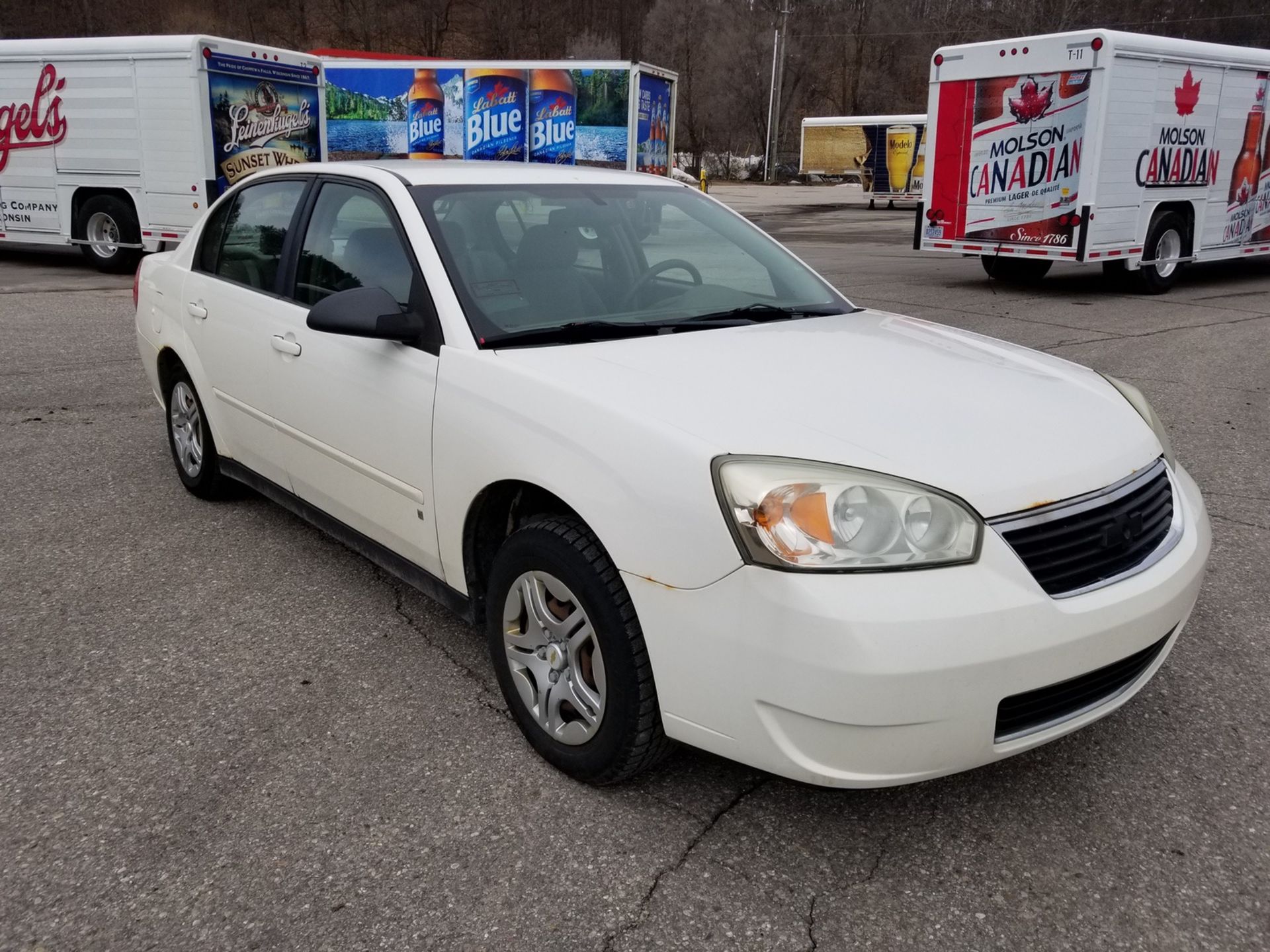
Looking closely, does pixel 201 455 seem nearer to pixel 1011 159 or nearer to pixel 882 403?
pixel 882 403

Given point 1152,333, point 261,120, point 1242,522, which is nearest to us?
point 1242,522

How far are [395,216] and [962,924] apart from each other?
104 inches

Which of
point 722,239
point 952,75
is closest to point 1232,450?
point 722,239

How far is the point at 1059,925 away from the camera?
2.29 m

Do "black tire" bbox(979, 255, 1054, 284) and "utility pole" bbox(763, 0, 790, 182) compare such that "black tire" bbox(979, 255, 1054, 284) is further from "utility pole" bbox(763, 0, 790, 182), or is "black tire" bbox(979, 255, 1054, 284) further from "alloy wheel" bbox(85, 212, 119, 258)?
"utility pole" bbox(763, 0, 790, 182)

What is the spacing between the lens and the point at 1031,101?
12.7 m

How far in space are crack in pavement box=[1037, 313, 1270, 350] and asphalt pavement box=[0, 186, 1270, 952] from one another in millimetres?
5494

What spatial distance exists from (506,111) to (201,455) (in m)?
18.1

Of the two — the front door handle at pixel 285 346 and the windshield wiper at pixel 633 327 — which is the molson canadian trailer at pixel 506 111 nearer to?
the front door handle at pixel 285 346

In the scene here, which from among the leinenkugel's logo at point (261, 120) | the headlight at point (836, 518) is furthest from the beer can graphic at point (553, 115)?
the headlight at point (836, 518)

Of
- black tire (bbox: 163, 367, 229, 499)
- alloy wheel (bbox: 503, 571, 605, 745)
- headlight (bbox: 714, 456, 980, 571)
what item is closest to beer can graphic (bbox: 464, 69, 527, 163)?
black tire (bbox: 163, 367, 229, 499)

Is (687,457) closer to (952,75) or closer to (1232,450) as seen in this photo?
(1232,450)

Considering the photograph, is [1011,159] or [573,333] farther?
[1011,159]

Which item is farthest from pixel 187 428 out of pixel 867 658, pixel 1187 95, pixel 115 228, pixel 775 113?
pixel 775 113
